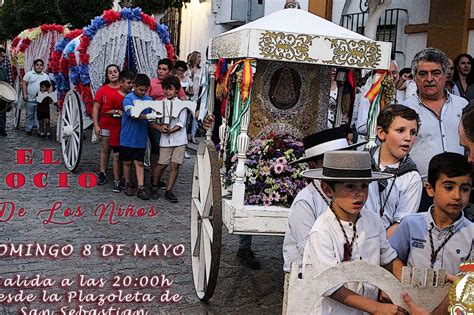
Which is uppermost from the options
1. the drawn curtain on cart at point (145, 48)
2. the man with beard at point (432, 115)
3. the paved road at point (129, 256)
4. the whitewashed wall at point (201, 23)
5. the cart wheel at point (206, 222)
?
the whitewashed wall at point (201, 23)

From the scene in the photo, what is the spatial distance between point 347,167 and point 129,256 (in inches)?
145

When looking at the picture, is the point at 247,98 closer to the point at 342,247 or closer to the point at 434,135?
the point at 434,135

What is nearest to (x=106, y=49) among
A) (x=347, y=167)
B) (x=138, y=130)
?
(x=138, y=130)

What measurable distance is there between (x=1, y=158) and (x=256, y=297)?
7.32 metres

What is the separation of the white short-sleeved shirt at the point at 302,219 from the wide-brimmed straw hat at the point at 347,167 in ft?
1.76

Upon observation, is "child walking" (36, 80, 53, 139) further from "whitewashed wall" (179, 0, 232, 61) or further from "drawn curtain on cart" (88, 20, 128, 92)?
"whitewashed wall" (179, 0, 232, 61)

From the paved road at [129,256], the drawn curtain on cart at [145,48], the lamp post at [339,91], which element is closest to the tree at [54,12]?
the drawn curtain on cart at [145,48]

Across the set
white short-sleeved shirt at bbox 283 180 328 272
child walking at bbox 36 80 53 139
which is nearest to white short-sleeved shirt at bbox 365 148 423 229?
white short-sleeved shirt at bbox 283 180 328 272

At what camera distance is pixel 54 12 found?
2338 cm

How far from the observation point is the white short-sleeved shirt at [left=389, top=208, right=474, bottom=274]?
3.05 metres

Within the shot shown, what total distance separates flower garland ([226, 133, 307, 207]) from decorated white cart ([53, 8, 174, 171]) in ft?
15.6

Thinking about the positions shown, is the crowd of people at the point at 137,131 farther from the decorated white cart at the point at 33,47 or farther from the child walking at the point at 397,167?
the decorated white cart at the point at 33,47

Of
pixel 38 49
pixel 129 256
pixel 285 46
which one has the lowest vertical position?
pixel 129 256

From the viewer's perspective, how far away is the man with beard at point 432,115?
4.47 metres
